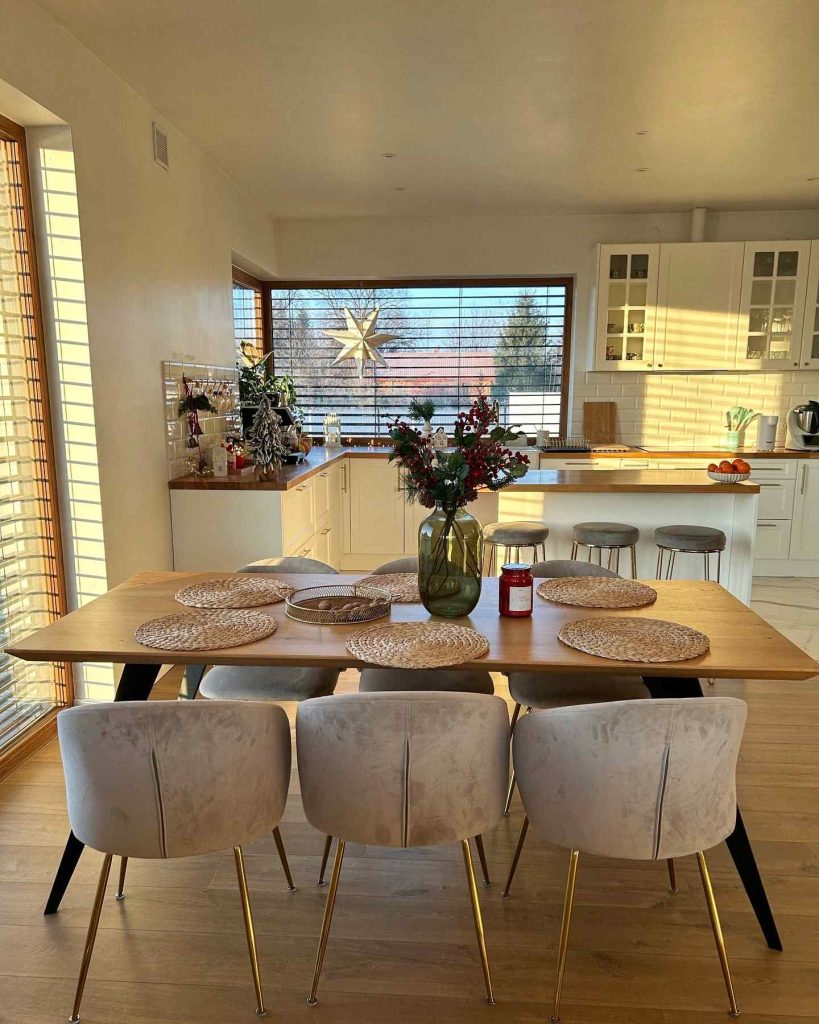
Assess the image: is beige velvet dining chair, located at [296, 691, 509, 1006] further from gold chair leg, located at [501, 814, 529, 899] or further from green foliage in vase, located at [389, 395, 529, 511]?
green foliage in vase, located at [389, 395, 529, 511]

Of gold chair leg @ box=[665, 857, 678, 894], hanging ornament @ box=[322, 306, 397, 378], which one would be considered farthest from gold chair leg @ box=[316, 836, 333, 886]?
hanging ornament @ box=[322, 306, 397, 378]

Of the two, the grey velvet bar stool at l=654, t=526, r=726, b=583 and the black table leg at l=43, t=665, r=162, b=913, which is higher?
the grey velvet bar stool at l=654, t=526, r=726, b=583

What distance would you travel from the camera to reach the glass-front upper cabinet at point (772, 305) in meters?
5.44

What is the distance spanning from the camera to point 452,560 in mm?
2162

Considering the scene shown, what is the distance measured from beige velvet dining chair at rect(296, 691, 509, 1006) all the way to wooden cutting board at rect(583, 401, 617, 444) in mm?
4548

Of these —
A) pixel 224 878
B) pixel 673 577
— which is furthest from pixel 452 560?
pixel 673 577

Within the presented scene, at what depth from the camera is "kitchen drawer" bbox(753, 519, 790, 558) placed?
5477 mm

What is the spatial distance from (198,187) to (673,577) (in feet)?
11.2

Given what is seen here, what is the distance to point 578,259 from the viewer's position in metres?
5.74

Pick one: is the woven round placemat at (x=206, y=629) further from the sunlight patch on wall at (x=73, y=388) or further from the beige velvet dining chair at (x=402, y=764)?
the sunlight patch on wall at (x=73, y=388)

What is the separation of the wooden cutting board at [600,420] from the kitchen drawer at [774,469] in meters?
1.05

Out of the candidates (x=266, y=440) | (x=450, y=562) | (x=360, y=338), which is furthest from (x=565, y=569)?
(x=360, y=338)

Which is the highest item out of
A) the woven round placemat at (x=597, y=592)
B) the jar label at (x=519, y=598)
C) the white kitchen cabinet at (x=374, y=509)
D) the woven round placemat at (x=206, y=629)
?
the jar label at (x=519, y=598)

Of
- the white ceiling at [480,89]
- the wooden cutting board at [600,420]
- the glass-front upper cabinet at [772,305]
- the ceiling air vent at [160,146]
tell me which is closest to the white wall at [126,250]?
the ceiling air vent at [160,146]
